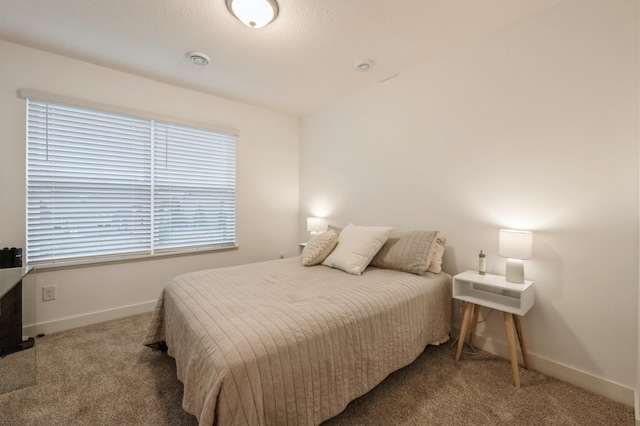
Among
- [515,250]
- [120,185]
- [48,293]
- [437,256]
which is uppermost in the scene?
[120,185]

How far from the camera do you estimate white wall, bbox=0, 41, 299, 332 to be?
2246 millimetres

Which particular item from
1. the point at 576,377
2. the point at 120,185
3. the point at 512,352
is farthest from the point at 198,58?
the point at 576,377

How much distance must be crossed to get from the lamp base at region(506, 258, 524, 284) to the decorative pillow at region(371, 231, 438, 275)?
20.7 inches

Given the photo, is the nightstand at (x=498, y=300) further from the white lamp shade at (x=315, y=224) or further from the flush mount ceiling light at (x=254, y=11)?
the flush mount ceiling light at (x=254, y=11)

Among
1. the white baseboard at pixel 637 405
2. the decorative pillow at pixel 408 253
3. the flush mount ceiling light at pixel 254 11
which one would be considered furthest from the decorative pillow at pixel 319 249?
the white baseboard at pixel 637 405

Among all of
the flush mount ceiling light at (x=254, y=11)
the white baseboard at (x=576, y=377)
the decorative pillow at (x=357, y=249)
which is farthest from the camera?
the decorative pillow at (x=357, y=249)

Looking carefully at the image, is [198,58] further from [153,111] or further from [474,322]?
[474,322]

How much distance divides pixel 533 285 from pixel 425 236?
778mm

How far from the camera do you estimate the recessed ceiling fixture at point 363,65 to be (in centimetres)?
248

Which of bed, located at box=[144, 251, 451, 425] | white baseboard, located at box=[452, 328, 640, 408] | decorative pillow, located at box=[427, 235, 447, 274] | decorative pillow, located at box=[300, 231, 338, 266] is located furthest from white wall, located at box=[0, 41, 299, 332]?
white baseboard, located at box=[452, 328, 640, 408]

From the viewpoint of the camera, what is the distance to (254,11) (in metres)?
1.78

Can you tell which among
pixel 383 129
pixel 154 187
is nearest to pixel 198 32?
pixel 154 187

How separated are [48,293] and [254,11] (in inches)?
114

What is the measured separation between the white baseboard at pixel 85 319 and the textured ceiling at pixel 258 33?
2.34 m
